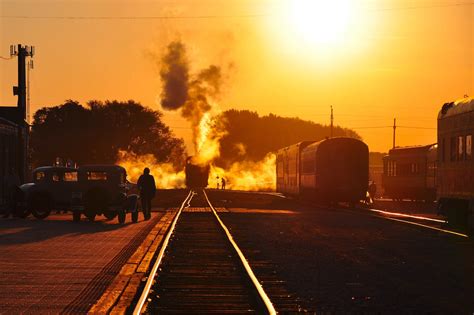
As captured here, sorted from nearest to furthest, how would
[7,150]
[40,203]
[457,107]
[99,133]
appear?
[457,107], [40,203], [7,150], [99,133]

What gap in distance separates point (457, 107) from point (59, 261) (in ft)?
40.6

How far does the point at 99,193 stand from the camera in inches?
1196

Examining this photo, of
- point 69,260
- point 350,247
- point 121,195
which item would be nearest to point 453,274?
point 350,247

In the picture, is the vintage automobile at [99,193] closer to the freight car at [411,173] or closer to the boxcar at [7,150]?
the boxcar at [7,150]

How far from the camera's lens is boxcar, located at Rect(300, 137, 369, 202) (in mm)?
46256

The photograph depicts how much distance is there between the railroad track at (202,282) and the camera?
11.7 metres

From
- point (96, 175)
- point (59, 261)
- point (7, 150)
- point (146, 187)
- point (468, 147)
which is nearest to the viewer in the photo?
point (59, 261)

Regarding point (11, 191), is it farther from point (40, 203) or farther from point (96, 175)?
point (96, 175)

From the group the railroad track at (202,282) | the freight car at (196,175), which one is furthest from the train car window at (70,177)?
the freight car at (196,175)

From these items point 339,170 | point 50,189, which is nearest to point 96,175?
point 50,189

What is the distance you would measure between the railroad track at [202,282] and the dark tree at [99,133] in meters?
90.6

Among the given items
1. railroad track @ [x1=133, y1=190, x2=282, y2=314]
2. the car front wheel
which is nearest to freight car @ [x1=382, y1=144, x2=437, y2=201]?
the car front wheel

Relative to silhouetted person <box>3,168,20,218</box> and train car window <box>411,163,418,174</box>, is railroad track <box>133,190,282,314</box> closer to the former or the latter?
silhouetted person <box>3,168,20,218</box>

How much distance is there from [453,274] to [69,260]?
754cm
